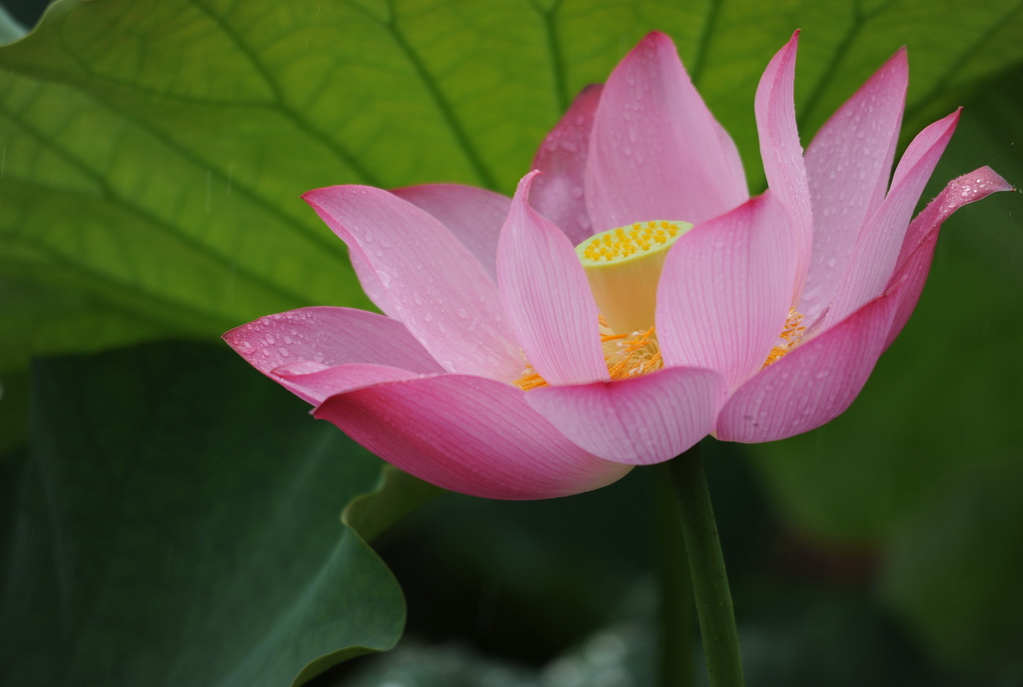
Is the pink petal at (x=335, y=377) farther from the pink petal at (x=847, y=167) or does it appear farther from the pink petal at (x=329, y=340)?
the pink petal at (x=847, y=167)

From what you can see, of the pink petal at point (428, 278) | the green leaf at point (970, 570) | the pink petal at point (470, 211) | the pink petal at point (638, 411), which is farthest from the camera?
the green leaf at point (970, 570)

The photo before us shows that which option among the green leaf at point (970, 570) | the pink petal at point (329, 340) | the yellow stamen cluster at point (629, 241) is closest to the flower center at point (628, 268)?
the yellow stamen cluster at point (629, 241)

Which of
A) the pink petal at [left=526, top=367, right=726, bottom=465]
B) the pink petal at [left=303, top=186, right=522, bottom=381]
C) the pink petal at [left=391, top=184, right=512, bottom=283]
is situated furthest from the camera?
the pink petal at [left=391, top=184, right=512, bottom=283]

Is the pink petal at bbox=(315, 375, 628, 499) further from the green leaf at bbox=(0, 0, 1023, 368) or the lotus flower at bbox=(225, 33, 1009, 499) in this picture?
the green leaf at bbox=(0, 0, 1023, 368)

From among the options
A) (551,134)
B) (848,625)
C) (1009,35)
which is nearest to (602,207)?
(551,134)

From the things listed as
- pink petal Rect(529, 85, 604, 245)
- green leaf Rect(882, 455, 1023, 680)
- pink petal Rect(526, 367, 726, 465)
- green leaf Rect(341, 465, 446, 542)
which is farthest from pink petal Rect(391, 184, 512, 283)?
green leaf Rect(882, 455, 1023, 680)

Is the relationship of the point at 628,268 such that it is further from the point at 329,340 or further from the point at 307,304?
the point at 307,304

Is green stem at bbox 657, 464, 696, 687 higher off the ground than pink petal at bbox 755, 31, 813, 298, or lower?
lower
